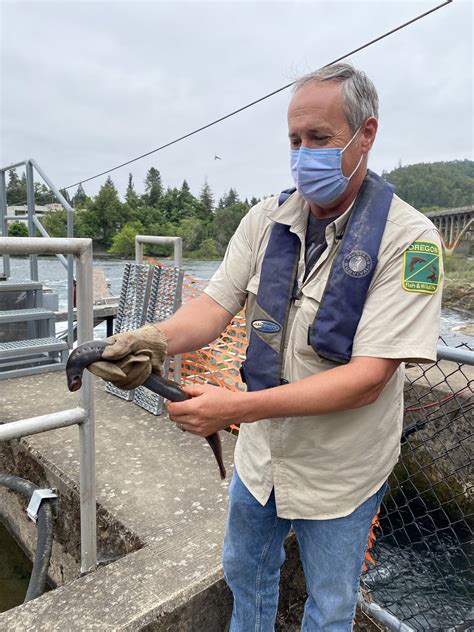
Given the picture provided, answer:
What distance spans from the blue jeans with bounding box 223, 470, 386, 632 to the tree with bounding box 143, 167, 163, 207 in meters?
93.8

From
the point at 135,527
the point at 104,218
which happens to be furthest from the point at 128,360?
the point at 104,218

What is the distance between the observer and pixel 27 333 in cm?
503

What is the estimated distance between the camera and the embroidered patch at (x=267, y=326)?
61.9 inches

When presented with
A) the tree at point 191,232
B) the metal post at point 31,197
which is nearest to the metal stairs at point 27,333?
the metal post at point 31,197

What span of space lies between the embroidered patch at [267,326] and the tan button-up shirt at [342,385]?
0.18 ft

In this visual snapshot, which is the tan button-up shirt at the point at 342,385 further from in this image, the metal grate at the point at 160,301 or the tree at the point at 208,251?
the tree at the point at 208,251

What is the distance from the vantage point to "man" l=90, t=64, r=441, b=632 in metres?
1.37

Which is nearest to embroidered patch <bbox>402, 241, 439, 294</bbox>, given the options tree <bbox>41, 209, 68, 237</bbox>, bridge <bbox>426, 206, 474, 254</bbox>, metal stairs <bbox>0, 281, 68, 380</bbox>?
metal stairs <bbox>0, 281, 68, 380</bbox>

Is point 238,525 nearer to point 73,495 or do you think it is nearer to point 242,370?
point 242,370

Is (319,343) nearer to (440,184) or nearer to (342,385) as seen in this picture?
(342,385)

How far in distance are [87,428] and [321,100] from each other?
1.55 metres

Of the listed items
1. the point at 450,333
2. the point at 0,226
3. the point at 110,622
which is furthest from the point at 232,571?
the point at 450,333

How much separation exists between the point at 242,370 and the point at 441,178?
6681 centimetres

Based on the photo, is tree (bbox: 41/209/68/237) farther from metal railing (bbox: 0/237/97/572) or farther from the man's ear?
the man's ear
